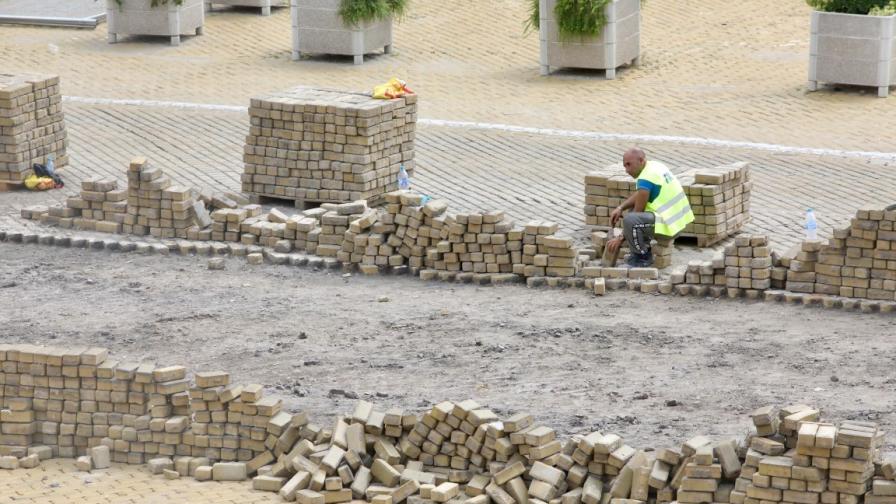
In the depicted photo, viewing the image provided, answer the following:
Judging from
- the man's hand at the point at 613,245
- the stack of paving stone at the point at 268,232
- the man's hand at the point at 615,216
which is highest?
the man's hand at the point at 615,216

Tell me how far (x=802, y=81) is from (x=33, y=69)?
1010 centimetres

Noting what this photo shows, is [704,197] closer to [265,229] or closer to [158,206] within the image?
[265,229]

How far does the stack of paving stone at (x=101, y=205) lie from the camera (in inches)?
649

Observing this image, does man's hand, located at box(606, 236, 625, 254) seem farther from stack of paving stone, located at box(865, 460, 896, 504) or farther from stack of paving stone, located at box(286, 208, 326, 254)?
stack of paving stone, located at box(865, 460, 896, 504)

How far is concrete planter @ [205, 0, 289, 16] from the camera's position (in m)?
25.8

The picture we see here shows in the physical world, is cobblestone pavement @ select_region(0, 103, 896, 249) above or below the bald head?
below

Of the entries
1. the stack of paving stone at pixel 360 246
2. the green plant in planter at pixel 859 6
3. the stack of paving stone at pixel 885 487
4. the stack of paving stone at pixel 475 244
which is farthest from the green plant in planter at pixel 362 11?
the stack of paving stone at pixel 885 487

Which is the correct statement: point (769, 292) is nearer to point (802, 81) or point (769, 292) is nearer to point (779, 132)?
point (779, 132)

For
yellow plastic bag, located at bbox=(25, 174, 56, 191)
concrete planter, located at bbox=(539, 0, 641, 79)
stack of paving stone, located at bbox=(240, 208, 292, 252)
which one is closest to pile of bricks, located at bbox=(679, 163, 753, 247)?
stack of paving stone, located at bbox=(240, 208, 292, 252)

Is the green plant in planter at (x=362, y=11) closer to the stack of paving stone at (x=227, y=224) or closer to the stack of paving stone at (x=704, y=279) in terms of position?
the stack of paving stone at (x=227, y=224)

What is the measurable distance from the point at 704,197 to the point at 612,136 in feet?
14.1

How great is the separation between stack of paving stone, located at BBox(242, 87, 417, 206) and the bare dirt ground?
1673 mm

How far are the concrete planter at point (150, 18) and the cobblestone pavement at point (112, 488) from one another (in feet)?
44.2

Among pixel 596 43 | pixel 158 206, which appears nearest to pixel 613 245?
pixel 158 206
